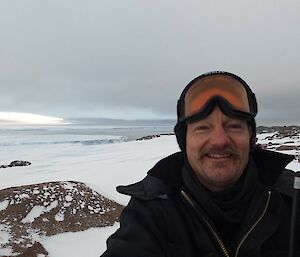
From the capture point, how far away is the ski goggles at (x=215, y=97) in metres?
2.38

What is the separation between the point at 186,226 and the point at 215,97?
891 mm

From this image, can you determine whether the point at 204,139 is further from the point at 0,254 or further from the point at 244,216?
the point at 0,254

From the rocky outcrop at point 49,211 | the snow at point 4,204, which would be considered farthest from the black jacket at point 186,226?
the snow at point 4,204

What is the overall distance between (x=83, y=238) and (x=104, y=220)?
115cm

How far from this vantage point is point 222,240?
2.28 meters

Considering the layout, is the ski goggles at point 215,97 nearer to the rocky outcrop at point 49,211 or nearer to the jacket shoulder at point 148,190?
the jacket shoulder at point 148,190

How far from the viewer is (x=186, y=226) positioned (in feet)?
7.51

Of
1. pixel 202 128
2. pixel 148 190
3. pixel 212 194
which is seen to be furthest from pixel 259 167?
pixel 148 190

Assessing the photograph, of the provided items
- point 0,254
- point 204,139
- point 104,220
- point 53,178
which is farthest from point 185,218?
point 53,178

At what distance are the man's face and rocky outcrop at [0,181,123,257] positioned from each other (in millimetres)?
5769

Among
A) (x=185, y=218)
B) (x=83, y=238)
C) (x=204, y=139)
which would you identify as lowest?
(x=83, y=238)

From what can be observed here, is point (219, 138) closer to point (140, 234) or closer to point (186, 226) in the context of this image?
point (186, 226)

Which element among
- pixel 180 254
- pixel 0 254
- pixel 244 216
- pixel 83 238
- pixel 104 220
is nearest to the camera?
pixel 180 254

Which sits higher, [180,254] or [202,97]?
[202,97]
